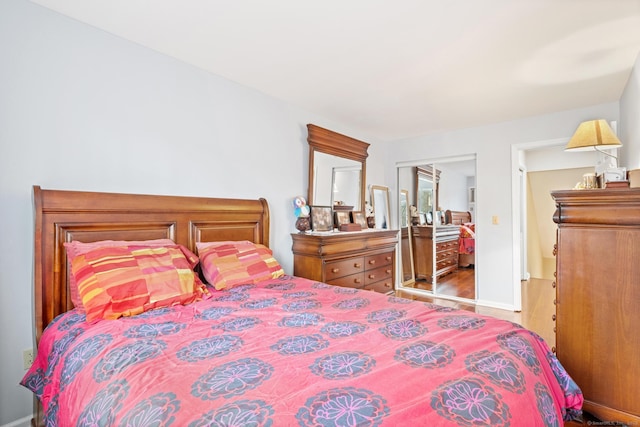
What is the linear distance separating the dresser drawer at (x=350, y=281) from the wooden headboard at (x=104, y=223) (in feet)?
3.43

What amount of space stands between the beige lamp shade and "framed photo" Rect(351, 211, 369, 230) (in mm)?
2212

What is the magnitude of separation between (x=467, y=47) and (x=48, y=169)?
2822mm

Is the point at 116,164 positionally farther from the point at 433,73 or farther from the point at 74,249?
the point at 433,73

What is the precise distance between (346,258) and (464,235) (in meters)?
2.88

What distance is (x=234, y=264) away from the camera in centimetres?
220

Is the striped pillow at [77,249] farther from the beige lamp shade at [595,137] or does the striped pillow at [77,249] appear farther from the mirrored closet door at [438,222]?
the mirrored closet door at [438,222]

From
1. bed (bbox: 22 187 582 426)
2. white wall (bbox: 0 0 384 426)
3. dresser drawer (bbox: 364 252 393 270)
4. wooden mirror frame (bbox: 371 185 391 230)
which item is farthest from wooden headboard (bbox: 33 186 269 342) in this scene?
wooden mirror frame (bbox: 371 185 391 230)

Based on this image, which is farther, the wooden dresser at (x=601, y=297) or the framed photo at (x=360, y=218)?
the framed photo at (x=360, y=218)

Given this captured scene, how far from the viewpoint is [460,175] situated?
4578 millimetres

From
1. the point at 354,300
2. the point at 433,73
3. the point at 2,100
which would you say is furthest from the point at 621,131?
the point at 2,100

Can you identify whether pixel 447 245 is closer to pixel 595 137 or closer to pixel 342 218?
pixel 342 218

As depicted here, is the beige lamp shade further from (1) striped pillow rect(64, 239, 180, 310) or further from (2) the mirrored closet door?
(1) striped pillow rect(64, 239, 180, 310)

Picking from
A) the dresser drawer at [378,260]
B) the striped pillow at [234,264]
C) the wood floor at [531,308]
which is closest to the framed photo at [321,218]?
the dresser drawer at [378,260]

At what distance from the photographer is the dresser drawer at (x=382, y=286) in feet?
11.5
